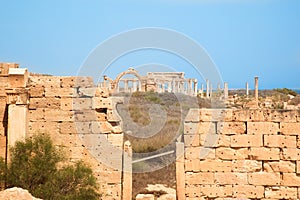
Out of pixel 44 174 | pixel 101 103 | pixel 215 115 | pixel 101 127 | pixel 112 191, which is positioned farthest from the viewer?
pixel 101 103

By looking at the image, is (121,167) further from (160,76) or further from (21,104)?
(160,76)

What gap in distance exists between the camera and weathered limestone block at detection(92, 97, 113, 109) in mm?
10328

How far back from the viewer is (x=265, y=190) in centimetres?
985

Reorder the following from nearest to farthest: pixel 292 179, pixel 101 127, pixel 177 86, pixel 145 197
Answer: pixel 292 179, pixel 101 127, pixel 145 197, pixel 177 86

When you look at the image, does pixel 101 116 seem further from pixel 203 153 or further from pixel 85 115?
pixel 203 153

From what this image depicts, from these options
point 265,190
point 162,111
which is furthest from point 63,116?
point 162,111

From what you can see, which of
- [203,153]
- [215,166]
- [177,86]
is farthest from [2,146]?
[177,86]

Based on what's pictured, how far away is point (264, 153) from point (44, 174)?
479cm

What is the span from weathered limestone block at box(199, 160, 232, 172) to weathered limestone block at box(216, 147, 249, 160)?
0.12m

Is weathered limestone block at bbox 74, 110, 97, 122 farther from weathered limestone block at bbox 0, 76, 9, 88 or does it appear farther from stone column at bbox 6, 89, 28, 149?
weathered limestone block at bbox 0, 76, 9, 88

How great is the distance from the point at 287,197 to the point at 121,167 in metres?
3.75

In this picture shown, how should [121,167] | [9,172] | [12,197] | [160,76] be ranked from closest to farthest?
1. [12,197]
2. [9,172]
3. [121,167]
4. [160,76]

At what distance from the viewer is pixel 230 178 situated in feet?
32.6

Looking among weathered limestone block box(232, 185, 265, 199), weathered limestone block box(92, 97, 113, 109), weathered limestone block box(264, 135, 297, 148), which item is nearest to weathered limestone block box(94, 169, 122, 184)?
weathered limestone block box(92, 97, 113, 109)
